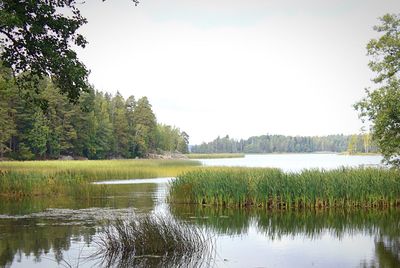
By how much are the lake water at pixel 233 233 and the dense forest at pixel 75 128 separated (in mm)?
26646

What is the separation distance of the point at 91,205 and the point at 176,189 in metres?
4.42

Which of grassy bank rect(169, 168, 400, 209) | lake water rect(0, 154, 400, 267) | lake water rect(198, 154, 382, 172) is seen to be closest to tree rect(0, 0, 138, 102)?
lake water rect(0, 154, 400, 267)

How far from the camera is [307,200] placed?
74.0 ft

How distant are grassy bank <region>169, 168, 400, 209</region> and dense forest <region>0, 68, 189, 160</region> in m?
27.6

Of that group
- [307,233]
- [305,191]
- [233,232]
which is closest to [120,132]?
[305,191]

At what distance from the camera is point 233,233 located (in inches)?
669

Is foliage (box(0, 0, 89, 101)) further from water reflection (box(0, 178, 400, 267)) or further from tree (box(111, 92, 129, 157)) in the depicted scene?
tree (box(111, 92, 129, 157))

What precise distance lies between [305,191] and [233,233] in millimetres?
6801

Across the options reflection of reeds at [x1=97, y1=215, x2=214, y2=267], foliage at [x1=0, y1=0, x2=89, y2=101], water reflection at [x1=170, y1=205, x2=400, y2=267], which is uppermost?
foliage at [x1=0, y1=0, x2=89, y2=101]

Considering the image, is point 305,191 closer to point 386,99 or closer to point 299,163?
point 386,99

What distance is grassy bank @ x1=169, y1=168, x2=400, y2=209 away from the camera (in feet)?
74.3

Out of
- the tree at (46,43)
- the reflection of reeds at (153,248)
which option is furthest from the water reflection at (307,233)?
the tree at (46,43)

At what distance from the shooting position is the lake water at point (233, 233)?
12805mm

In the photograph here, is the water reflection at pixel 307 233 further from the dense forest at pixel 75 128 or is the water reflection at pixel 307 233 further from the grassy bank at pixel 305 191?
the dense forest at pixel 75 128
